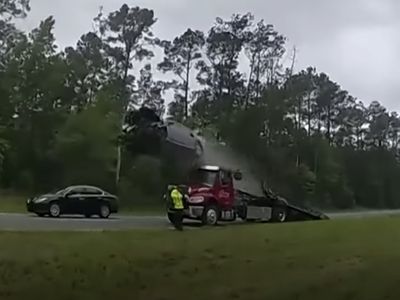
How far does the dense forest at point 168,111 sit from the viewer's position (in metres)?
53.4

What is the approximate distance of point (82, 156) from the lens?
53.7m

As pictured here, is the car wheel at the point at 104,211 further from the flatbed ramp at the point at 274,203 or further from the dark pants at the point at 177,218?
the dark pants at the point at 177,218

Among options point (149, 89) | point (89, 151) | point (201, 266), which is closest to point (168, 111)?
point (149, 89)

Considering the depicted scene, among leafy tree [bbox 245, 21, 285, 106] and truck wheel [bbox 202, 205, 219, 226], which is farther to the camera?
leafy tree [bbox 245, 21, 285, 106]

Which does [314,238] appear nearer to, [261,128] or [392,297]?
[392,297]

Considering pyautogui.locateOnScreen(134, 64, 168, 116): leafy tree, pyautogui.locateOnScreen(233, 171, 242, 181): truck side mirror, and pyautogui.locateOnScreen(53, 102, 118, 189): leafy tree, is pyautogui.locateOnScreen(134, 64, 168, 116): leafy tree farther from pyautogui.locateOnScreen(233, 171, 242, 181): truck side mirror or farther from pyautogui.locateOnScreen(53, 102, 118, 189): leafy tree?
pyautogui.locateOnScreen(233, 171, 242, 181): truck side mirror

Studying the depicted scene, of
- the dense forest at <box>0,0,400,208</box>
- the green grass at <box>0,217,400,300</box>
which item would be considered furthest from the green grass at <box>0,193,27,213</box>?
the green grass at <box>0,217,400,300</box>

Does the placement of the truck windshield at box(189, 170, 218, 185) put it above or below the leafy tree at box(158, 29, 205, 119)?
below

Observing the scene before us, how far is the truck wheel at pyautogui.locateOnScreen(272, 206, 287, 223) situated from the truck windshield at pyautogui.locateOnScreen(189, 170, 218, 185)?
410cm

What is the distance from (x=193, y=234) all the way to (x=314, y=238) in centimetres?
384

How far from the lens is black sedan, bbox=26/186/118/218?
107 ft

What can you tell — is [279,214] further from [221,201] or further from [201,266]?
[201,266]

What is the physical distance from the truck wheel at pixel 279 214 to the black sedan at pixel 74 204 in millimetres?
6848

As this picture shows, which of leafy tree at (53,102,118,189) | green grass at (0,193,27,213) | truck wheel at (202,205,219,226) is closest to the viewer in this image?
truck wheel at (202,205,219,226)
